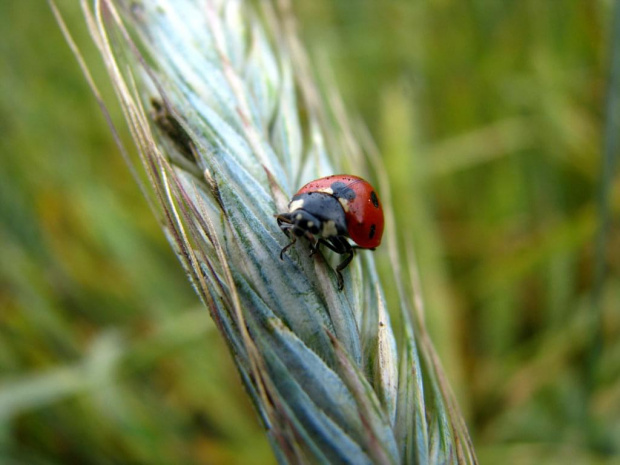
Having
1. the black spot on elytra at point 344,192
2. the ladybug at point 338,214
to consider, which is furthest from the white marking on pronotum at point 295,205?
the black spot on elytra at point 344,192

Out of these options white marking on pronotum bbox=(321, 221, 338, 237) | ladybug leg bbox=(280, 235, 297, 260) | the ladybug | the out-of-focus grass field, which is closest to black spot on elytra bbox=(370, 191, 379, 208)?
the ladybug

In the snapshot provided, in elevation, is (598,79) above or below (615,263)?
above

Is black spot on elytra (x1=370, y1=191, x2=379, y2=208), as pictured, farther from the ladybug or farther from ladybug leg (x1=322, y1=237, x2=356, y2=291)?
ladybug leg (x1=322, y1=237, x2=356, y2=291)

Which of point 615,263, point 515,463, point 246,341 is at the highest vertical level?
point 246,341

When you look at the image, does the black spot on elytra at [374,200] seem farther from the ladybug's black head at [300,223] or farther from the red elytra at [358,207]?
the ladybug's black head at [300,223]

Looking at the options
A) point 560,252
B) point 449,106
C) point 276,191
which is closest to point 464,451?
point 276,191

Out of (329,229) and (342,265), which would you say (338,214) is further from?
(342,265)

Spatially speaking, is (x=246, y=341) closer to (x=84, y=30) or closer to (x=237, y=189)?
(x=237, y=189)
